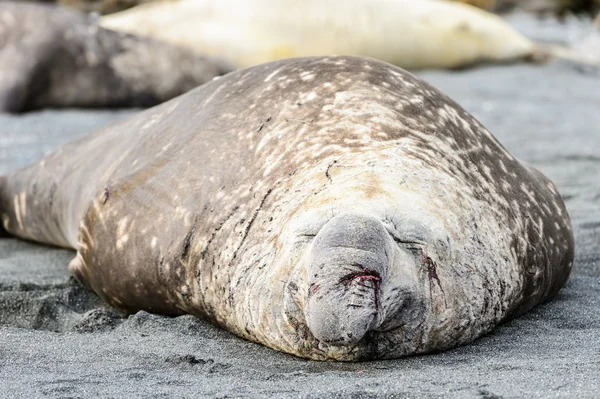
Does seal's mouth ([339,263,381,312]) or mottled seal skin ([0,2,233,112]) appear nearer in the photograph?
seal's mouth ([339,263,381,312])

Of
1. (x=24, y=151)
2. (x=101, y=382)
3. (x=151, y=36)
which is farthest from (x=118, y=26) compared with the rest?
(x=101, y=382)

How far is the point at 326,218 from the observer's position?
8.71 ft

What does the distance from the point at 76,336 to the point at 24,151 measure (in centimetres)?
335

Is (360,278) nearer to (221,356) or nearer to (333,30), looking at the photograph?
(221,356)

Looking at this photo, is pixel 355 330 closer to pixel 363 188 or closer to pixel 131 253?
pixel 363 188

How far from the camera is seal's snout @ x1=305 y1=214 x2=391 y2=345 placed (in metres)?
2.45

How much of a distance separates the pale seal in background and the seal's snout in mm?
7027

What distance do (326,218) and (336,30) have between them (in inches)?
300

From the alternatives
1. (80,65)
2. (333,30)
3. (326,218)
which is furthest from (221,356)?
(333,30)

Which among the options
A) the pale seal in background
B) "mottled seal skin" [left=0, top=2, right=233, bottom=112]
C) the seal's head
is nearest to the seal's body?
the pale seal in background

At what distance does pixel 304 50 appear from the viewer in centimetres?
965

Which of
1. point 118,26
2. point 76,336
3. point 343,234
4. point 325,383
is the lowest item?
point 118,26

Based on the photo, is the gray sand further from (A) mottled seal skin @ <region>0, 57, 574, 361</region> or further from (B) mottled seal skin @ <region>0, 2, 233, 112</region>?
(B) mottled seal skin @ <region>0, 2, 233, 112</region>

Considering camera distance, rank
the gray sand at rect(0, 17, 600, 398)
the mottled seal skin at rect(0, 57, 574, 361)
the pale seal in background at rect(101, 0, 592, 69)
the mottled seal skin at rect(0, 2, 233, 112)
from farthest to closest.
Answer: the pale seal in background at rect(101, 0, 592, 69) → the mottled seal skin at rect(0, 2, 233, 112) → the mottled seal skin at rect(0, 57, 574, 361) → the gray sand at rect(0, 17, 600, 398)
